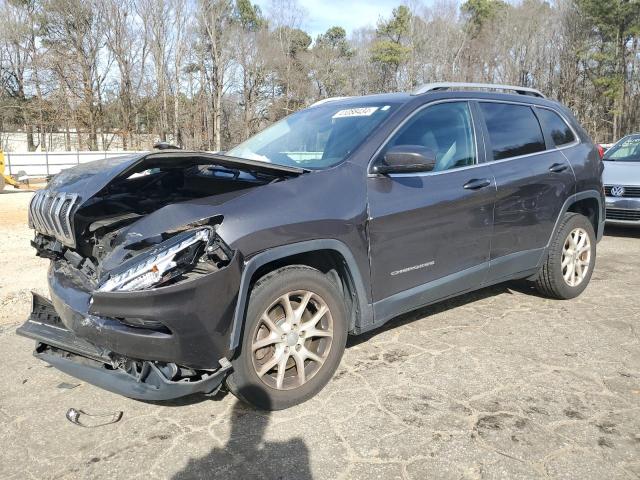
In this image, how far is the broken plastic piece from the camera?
9.56 ft

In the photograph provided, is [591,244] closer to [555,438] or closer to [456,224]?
[456,224]

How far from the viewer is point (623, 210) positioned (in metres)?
8.10

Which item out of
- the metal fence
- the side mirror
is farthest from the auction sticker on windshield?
the metal fence

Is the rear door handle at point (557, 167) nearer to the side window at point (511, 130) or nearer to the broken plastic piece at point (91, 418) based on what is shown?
the side window at point (511, 130)

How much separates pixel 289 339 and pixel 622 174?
24.8ft

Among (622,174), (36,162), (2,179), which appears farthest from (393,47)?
(622,174)

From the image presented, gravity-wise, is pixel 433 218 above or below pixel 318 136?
below

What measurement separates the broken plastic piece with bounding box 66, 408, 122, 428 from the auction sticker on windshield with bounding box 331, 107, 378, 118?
2.51 meters

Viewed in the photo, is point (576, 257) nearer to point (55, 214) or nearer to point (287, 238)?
point (287, 238)

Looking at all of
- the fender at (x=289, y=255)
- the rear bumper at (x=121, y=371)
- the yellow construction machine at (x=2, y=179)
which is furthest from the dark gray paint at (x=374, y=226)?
the yellow construction machine at (x=2, y=179)

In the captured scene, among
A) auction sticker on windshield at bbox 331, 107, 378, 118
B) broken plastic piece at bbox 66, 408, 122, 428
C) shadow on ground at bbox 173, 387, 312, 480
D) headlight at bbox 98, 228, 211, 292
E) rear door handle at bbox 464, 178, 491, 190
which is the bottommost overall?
shadow on ground at bbox 173, 387, 312, 480

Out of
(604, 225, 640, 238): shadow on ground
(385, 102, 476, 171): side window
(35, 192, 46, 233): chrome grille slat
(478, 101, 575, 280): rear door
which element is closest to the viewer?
(35, 192, 46, 233): chrome grille slat

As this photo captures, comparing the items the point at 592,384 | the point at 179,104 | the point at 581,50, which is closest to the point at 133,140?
the point at 179,104

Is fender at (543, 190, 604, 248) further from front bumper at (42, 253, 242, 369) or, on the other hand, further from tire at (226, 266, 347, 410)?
front bumper at (42, 253, 242, 369)
